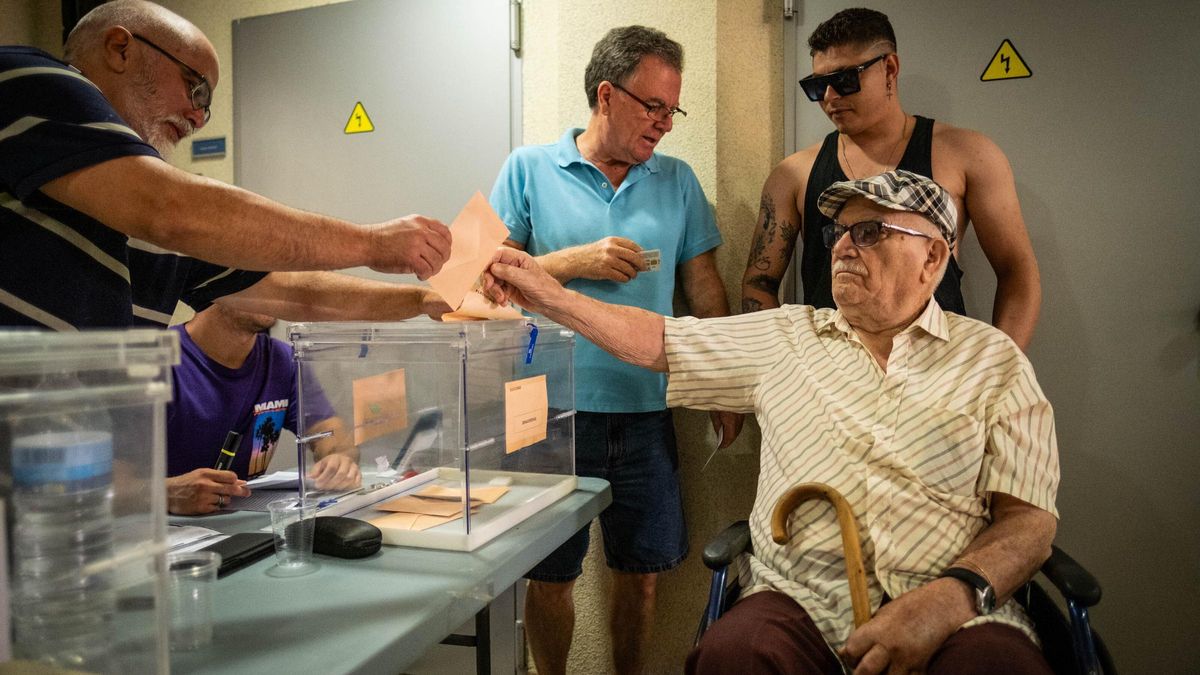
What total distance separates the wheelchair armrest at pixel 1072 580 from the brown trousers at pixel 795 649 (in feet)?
0.38

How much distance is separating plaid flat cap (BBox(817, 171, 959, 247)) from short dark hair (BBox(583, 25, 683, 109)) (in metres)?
0.78

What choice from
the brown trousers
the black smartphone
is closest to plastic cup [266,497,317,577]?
the black smartphone

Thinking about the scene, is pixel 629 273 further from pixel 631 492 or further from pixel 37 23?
pixel 37 23

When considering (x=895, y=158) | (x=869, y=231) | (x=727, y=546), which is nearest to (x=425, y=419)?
(x=727, y=546)

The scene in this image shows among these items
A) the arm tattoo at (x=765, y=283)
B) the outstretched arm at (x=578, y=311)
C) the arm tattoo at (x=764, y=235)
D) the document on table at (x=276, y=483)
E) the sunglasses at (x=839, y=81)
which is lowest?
the document on table at (x=276, y=483)

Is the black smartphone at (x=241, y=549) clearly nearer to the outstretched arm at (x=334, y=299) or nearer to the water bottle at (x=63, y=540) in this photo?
the water bottle at (x=63, y=540)

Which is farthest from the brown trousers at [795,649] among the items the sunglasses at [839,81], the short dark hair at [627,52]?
the short dark hair at [627,52]

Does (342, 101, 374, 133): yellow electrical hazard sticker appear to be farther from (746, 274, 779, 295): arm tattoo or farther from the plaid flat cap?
the plaid flat cap

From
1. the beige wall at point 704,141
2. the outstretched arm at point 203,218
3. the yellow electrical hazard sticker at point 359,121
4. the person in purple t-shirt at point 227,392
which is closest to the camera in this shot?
the outstretched arm at point 203,218

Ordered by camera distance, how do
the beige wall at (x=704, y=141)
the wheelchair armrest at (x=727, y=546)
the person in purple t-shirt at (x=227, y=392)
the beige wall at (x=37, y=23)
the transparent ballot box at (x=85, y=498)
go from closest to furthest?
the transparent ballot box at (x=85, y=498)
the wheelchair armrest at (x=727, y=546)
the person in purple t-shirt at (x=227, y=392)
the beige wall at (x=704, y=141)
the beige wall at (x=37, y=23)

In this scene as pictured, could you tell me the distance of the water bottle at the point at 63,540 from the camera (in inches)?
26.3

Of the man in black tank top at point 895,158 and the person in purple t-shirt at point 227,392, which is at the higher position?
the man in black tank top at point 895,158

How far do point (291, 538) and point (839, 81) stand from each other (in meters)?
1.79

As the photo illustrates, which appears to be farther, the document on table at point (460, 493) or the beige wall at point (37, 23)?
the beige wall at point (37, 23)
